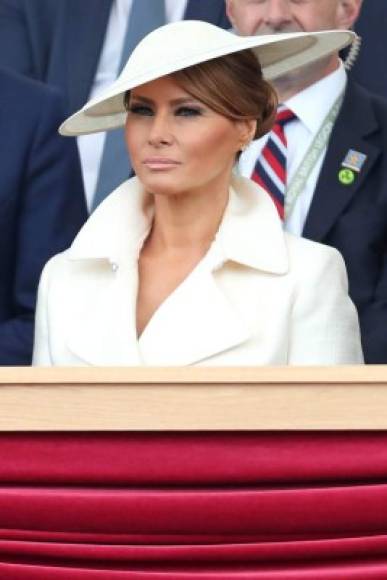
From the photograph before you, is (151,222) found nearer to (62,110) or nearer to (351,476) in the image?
(62,110)

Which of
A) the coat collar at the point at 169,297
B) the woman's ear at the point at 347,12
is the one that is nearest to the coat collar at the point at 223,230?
the coat collar at the point at 169,297

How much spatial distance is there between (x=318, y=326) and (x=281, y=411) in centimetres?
68

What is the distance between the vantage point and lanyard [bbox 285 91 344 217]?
356cm

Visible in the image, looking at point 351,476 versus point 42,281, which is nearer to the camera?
point 351,476

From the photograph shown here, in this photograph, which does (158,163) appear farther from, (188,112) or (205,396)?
(205,396)

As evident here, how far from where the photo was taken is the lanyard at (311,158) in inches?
140

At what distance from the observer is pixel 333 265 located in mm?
2918

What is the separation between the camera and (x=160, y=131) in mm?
2830

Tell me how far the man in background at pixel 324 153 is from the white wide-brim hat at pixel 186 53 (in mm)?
503

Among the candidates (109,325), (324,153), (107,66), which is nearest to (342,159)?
(324,153)

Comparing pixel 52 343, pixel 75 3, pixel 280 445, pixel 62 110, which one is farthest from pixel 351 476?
pixel 75 3

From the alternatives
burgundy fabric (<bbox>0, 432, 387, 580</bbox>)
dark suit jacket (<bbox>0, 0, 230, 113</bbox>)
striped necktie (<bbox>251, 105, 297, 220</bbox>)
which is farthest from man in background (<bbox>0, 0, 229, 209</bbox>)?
burgundy fabric (<bbox>0, 432, 387, 580</bbox>)

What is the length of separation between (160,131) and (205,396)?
0.74m

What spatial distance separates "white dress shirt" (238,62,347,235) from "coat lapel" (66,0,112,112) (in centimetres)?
47
